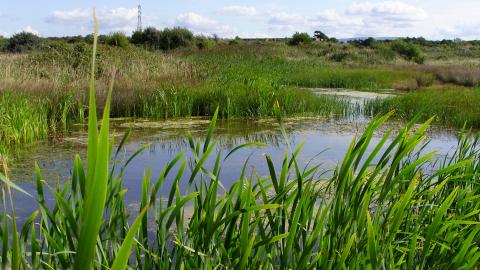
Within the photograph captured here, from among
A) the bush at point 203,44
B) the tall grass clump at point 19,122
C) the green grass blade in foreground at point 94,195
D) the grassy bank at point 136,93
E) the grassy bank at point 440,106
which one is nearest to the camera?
the green grass blade in foreground at point 94,195

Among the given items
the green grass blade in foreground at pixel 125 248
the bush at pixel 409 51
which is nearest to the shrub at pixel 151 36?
the bush at pixel 409 51

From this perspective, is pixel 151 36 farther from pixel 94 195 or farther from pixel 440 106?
pixel 94 195

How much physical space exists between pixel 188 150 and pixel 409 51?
2621cm

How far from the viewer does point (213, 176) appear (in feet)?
5.28

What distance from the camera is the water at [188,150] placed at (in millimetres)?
4988

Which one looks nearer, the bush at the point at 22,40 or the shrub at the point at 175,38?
the bush at the point at 22,40

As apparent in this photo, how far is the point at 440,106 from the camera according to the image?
31.8 feet

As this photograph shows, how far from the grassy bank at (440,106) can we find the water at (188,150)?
67 cm

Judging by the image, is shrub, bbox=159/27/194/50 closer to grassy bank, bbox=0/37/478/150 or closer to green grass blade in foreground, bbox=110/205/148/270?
grassy bank, bbox=0/37/478/150

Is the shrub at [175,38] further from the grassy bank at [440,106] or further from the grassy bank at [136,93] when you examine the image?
the grassy bank at [440,106]

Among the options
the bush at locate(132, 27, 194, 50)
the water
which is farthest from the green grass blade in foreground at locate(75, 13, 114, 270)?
the bush at locate(132, 27, 194, 50)

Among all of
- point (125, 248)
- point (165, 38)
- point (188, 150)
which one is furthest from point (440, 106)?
point (165, 38)

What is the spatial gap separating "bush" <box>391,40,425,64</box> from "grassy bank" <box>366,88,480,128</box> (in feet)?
61.3

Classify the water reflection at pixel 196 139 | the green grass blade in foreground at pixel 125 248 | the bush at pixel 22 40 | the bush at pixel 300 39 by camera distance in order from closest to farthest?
1. the green grass blade in foreground at pixel 125 248
2. the water reflection at pixel 196 139
3. the bush at pixel 22 40
4. the bush at pixel 300 39
